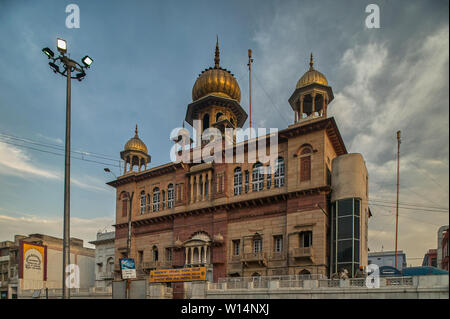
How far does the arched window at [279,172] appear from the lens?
3241cm

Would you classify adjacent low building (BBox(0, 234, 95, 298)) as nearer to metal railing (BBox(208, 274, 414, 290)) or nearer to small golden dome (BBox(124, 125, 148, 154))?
small golden dome (BBox(124, 125, 148, 154))

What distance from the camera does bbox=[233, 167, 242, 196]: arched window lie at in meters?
34.6

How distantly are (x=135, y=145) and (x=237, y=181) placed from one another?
16571 mm

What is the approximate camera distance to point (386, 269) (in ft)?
97.2

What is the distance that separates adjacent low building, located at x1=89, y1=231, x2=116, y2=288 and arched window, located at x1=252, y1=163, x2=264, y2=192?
887 inches

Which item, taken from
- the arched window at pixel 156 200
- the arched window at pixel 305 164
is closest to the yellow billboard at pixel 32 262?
the arched window at pixel 156 200

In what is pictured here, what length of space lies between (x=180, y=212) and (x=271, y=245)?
10.6m

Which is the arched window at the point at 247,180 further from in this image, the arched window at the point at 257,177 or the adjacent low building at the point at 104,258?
the adjacent low building at the point at 104,258

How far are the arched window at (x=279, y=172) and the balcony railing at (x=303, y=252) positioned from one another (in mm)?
5984

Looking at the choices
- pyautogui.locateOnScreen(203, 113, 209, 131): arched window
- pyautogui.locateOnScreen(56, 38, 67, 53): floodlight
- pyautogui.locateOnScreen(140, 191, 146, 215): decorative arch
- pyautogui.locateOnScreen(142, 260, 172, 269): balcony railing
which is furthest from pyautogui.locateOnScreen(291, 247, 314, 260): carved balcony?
pyautogui.locateOnScreen(56, 38, 67, 53): floodlight

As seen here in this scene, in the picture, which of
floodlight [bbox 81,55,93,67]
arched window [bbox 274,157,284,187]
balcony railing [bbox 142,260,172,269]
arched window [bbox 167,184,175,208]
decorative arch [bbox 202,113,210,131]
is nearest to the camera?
floodlight [bbox 81,55,93,67]

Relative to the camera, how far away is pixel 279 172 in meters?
32.7

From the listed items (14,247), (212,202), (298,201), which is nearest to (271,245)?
(298,201)
